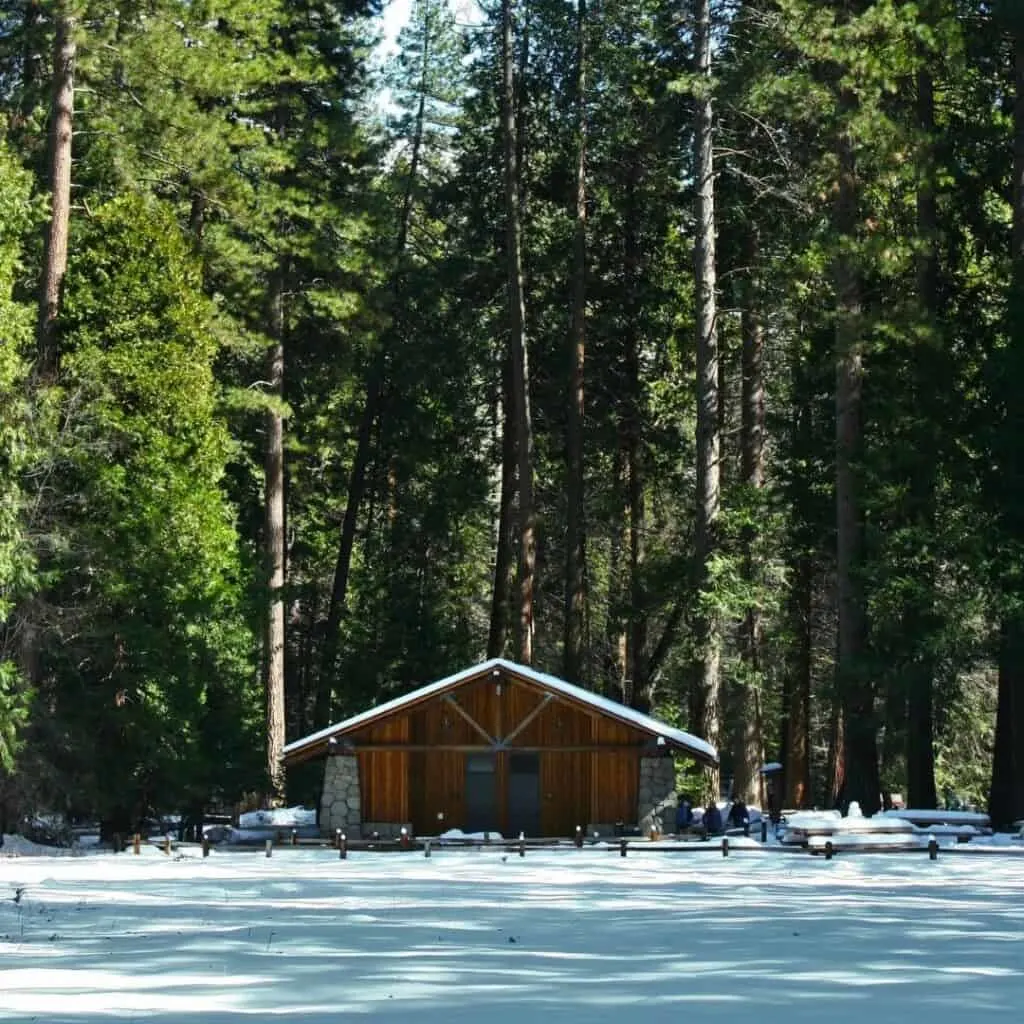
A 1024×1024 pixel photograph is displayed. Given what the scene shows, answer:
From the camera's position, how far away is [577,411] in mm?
43000

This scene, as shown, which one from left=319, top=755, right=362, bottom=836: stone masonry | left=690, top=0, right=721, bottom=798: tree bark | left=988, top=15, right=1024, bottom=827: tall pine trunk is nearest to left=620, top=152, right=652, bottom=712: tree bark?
left=690, top=0, right=721, bottom=798: tree bark

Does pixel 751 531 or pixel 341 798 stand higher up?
pixel 751 531

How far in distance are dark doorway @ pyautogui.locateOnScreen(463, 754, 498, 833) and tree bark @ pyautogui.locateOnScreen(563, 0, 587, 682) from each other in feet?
18.4

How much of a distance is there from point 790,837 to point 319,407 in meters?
20.3

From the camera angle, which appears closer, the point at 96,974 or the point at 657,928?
the point at 96,974

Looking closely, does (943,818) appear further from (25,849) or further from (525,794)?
(25,849)

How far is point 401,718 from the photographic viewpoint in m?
36.9

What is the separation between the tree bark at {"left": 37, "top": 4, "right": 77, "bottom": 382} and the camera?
32781 millimetres

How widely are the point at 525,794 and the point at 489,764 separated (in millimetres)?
937

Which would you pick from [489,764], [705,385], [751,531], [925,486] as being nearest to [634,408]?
[705,385]

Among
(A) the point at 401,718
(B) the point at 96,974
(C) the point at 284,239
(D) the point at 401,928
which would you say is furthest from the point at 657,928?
(C) the point at 284,239

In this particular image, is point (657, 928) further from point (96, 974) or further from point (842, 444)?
point (842, 444)

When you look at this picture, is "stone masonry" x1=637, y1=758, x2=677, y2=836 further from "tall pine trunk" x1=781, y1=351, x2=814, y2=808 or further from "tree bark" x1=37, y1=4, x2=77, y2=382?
"tree bark" x1=37, y1=4, x2=77, y2=382

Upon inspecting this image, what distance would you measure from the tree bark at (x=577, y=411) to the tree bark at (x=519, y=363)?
0.98 meters
